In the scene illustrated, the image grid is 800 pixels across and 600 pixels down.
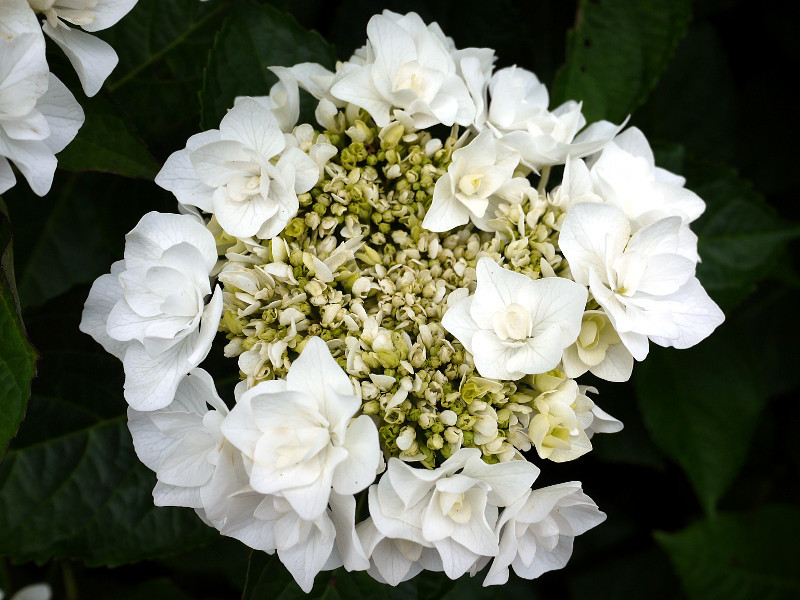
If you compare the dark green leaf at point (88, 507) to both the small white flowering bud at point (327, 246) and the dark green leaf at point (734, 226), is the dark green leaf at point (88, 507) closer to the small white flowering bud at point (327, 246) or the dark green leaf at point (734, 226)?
the small white flowering bud at point (327, 246)

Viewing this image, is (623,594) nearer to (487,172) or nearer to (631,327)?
(631,327)

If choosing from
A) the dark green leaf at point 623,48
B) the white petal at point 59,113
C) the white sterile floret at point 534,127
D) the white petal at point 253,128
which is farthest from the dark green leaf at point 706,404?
the white petal at point 59,113

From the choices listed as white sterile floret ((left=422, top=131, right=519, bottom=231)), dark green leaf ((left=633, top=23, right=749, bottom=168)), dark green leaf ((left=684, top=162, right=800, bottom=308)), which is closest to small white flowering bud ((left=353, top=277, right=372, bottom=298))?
white sterile floret ((left=422, top=131, right=519, bottom=231))

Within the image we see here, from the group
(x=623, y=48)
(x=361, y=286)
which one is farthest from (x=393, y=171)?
(x=623, y=48)

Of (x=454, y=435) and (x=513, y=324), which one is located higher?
(x=513, y=324)

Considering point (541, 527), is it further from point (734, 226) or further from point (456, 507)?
point (734, 226)

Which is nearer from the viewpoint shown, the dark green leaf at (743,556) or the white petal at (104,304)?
the white petal at (104,304)

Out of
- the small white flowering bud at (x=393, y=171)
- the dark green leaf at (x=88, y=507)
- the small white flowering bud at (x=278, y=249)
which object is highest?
the small white flowering bud at (x=393, y=171)

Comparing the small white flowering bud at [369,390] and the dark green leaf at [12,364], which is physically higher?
the small white flowering bud at [369,390]
